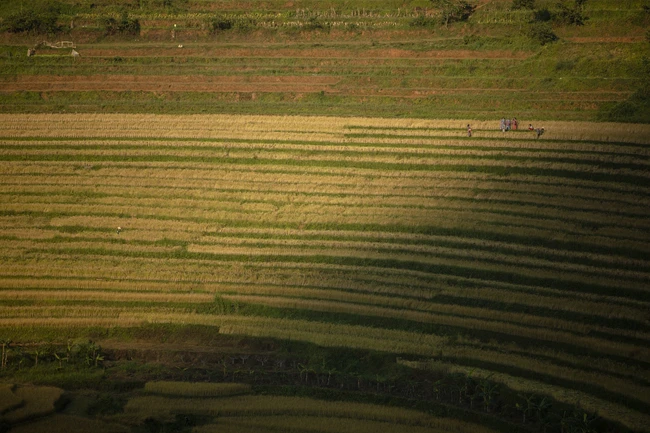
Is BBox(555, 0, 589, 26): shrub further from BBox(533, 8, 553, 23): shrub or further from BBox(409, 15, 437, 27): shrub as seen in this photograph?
BBox(409, 15, 437, 27): shrub

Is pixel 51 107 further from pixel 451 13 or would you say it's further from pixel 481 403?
pixel 481 403

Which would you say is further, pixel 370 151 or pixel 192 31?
pixel 192 31

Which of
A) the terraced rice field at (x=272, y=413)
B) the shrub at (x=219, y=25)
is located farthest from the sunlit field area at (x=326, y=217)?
the shrub at (x=219, y=25)

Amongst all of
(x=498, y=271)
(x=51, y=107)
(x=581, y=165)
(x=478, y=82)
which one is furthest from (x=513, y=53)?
(x=51, y=107)

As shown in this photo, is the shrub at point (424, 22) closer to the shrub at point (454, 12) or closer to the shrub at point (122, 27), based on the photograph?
the shrub at point (454, 12)

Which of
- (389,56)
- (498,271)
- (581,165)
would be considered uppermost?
(389,56)

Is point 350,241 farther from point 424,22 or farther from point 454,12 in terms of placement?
point 454,12
